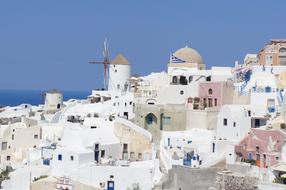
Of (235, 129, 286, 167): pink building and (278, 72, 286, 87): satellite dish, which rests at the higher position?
(278, 72, 286, 87): satellite dish

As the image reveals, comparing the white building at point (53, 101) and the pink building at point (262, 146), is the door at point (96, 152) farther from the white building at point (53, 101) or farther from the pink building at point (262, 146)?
the white building at point (53, 101)

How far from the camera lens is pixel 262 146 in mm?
34219

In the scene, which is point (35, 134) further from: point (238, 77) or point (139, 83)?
point (238, 77)

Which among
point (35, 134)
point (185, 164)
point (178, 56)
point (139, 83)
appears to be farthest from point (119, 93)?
point (185, 164)

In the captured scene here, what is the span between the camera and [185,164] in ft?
117

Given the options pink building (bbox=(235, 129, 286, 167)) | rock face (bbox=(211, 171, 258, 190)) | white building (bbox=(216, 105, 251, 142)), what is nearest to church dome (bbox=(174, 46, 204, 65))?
white building (bbox=(216, 105, 251, 142))

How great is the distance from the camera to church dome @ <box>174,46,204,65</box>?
53469 millimetres

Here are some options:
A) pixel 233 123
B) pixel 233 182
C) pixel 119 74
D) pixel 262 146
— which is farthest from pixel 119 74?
pixel 233 182

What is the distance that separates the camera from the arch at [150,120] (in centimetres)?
4365

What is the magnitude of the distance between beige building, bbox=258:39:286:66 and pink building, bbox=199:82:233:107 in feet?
24.1

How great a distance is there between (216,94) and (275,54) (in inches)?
358

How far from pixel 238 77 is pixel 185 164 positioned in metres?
14.1

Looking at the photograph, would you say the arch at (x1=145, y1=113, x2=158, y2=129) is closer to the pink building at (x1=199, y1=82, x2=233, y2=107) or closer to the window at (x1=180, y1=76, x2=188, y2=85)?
the pink building at (x1=199, y1=82, x2=233, y2=107)

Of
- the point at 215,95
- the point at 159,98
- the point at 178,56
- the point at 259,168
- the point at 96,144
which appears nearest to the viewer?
the point at 259,168
